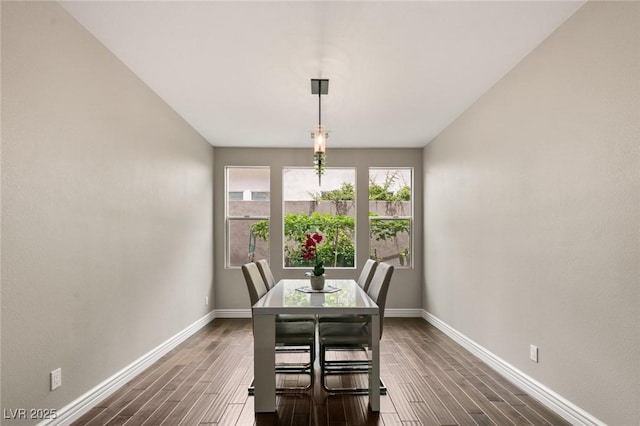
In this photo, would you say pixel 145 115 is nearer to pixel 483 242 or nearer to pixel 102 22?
pixel 102 22

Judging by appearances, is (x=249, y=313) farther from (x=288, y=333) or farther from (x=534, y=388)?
(x=534, y=388)

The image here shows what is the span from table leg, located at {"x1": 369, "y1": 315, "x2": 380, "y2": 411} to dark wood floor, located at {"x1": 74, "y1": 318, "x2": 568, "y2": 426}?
8cm

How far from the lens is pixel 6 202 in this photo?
84.4 inches

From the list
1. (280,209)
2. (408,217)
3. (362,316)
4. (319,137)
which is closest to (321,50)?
(319,137)

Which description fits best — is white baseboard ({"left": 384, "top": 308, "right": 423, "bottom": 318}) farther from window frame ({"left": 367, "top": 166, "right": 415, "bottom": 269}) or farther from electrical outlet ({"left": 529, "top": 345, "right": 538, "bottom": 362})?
electrical outlet ({"left": 529, "top": 345, "right": 538, "bottom": 362})

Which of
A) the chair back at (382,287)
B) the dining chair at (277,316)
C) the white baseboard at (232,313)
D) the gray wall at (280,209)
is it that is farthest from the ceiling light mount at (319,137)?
the white baseboard at (232,313)

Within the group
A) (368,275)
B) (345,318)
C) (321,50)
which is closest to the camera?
(321,50)

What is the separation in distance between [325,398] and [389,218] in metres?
3.78

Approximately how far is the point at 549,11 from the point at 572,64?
1.22 feet

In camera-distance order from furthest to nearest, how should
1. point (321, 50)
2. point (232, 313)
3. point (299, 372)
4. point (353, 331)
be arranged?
1. point (232, 313)
2. point (299, 372)
3. point (353, 331)
4. point (321, 50)

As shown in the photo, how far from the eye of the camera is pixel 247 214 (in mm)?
6445

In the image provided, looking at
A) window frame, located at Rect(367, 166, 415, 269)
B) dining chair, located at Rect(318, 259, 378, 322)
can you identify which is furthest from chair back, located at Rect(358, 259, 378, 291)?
window frame, located at Rect(367, 166, 415, 269)

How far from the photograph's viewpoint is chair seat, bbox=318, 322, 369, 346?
3.13 metres

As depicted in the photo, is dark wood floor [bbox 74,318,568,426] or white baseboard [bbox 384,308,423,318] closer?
dark wood floor [bbox 74,318,568,426]
